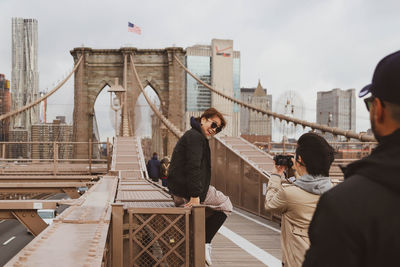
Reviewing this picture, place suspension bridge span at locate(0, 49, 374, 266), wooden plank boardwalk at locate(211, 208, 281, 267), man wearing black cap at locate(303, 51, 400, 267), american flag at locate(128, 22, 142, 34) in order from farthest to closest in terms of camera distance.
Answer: american flag at locate(128, 22, 142, 34) → wooden plank boardwalk at locate(211, 208, 281, 267) → suspension bridge span at locate(0, 49, 374, 266) → man wearing black cap at locate(303, 51, 400, 267)

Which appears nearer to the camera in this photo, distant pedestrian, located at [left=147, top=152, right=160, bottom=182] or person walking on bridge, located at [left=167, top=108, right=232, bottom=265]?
person walking on bridge, located at [left=167, top=108, right=232, bottom=265]

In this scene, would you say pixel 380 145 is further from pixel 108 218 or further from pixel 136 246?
pixel 136 246

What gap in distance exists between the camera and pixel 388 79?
44.1 inches

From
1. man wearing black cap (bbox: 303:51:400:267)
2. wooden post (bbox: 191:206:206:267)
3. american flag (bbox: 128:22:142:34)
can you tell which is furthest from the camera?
american flag (bbox: 128:22:142:34)

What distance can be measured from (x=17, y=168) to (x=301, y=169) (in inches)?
684

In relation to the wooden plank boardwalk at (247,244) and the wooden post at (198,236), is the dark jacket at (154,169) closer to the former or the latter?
the wooden plank boardwalk at (247,244)

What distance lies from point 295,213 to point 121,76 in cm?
3979

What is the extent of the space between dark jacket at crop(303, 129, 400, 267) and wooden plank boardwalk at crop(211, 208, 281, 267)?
5.16 m

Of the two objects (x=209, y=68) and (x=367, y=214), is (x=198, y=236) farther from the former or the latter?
(x=209, y=68)

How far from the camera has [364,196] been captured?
1.05 metres

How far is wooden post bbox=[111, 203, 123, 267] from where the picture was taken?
11.2 feet

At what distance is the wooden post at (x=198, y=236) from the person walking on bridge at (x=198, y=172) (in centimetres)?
9

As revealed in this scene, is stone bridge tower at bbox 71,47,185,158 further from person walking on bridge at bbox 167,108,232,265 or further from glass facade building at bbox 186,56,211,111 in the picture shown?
glass facade building at bbox 186,56,211,111

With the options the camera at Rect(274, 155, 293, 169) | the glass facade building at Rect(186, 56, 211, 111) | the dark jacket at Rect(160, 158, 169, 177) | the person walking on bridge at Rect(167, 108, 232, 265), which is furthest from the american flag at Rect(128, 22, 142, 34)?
the glass facade building at Rect(186, 56, 211, 111)
